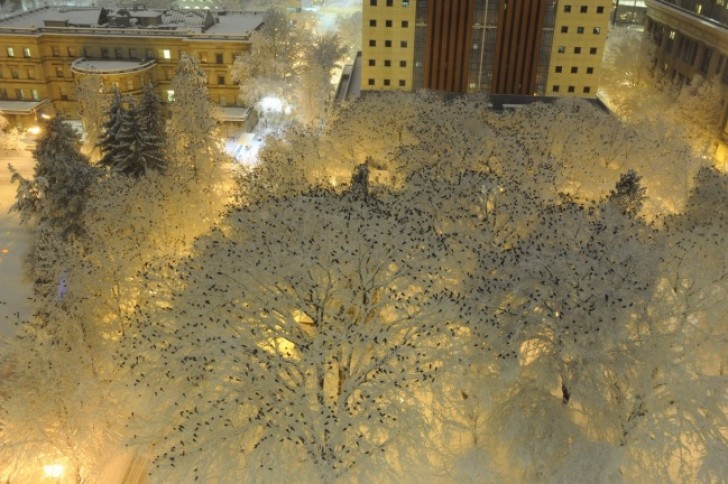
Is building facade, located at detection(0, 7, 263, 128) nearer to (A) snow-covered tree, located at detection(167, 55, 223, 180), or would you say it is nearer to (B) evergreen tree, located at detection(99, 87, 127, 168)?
(A) snow-covered tree, located at detection(167, 55, 223, 180)

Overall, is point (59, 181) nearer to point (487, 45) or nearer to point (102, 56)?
point (102, 56)

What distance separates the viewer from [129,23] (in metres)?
67.5

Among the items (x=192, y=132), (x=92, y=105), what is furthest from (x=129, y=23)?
(x=192, y=132)

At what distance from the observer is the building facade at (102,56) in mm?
64250

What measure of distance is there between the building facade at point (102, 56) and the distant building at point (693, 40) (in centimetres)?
5250

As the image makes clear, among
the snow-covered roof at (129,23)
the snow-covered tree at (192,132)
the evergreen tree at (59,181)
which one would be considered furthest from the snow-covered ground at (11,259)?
the snow-covered roof at (129,23)

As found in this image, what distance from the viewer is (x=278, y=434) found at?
2012cm

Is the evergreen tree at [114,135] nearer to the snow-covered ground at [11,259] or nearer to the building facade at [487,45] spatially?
the snow-covered ground at [11,259]

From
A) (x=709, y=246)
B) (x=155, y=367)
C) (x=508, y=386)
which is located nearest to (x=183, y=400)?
(x=155, y=367)

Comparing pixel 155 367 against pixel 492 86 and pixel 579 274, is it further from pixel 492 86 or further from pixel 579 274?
pixel 492 86

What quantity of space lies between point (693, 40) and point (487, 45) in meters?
29.6

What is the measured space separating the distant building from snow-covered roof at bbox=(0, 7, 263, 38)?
52825 mm

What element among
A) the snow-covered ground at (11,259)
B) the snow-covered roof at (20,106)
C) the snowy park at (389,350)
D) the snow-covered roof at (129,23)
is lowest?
the snow-covered ground at (11,259)

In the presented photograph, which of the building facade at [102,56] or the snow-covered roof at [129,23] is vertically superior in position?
the snow-covered roof at [129,23]
